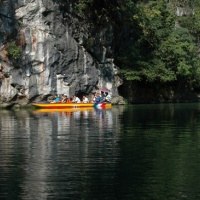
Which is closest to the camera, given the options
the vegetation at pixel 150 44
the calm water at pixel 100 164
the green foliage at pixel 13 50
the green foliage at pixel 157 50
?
the calm water at pixel 100 164

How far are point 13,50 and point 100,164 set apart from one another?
36671 mm

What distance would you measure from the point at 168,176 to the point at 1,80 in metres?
39.4

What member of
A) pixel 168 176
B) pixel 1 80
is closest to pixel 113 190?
pixel 168 176

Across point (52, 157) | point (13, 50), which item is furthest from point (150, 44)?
point (52, 157)

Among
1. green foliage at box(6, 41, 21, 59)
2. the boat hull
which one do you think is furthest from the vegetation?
the boat hull

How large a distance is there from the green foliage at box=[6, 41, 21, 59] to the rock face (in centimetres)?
41

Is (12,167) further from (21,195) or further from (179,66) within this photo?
(179,66)

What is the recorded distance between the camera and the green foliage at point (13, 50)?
52.9m

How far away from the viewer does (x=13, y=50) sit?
52.9 metres

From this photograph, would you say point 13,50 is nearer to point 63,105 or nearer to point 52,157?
point 63,105

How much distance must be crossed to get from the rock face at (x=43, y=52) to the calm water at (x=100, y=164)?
26.6m

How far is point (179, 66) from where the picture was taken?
68188 millimetres

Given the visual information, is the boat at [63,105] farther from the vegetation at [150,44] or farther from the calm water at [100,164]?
the calm water at [100,164]

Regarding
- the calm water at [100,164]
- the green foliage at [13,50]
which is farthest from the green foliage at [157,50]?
the calm water at [100,164]
